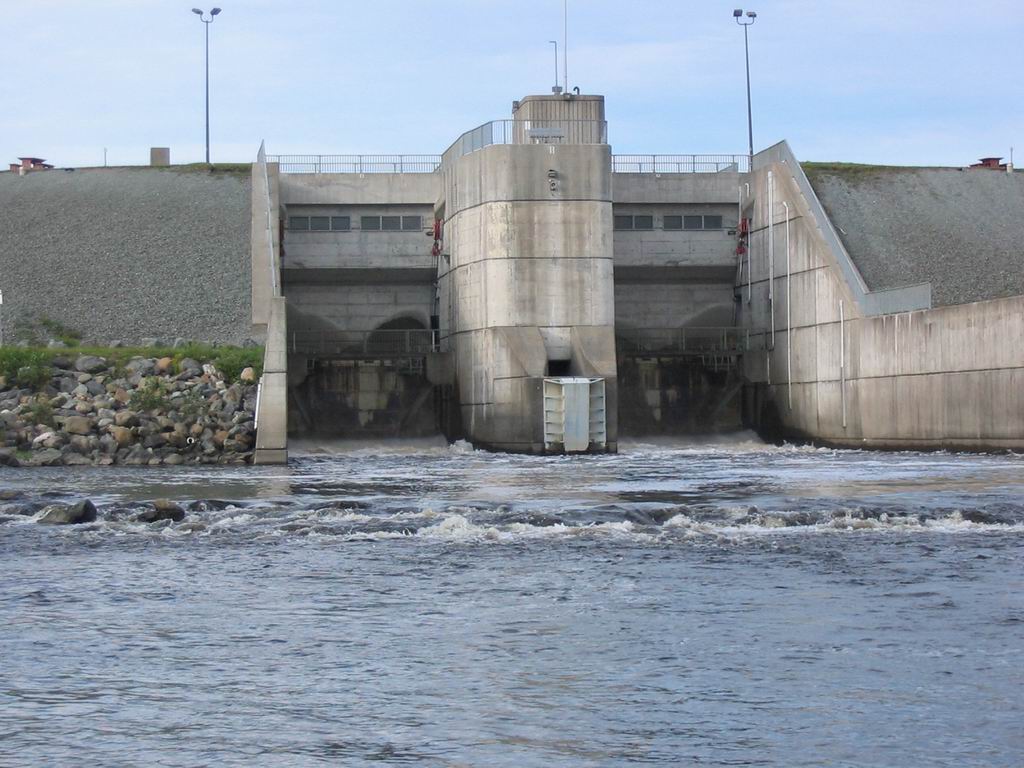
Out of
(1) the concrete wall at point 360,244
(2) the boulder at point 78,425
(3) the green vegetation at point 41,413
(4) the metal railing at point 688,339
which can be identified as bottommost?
(2) the boulder at point 78,425

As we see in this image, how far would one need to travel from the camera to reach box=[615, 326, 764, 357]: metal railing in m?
47.8

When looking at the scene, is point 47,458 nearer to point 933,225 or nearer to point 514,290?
point 514,290

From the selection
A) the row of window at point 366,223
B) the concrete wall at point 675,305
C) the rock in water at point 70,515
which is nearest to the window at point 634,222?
the concrete wall at point 675,305

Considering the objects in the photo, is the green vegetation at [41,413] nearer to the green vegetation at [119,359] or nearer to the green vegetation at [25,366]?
the green vegetation at [25,366]

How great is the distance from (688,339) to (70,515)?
31.2 metres

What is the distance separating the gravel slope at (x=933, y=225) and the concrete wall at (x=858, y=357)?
6469 mm

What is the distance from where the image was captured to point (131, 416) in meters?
36.8

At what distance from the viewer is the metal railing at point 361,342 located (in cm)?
4850

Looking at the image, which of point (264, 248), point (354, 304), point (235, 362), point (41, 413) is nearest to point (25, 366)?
point (41, 413)

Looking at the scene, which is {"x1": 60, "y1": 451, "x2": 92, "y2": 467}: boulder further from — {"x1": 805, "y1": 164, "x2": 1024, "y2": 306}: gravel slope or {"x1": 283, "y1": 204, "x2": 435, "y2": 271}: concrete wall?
{"x1": 805, "y1": 164, "x2": 1024, "y2": 306}: gravel slope

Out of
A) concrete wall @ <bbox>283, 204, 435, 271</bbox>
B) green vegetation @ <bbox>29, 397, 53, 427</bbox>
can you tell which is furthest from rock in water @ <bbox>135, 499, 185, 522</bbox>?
concrete wall @ <bbox>283, 204, 435, 271</bbox>

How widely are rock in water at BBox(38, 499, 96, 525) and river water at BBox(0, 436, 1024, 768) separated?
466 millimetres

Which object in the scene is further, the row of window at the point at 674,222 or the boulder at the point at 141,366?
the row of window at the point at 674,222

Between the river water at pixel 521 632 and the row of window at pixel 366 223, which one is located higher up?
→ the row of window at pixel 366 223
